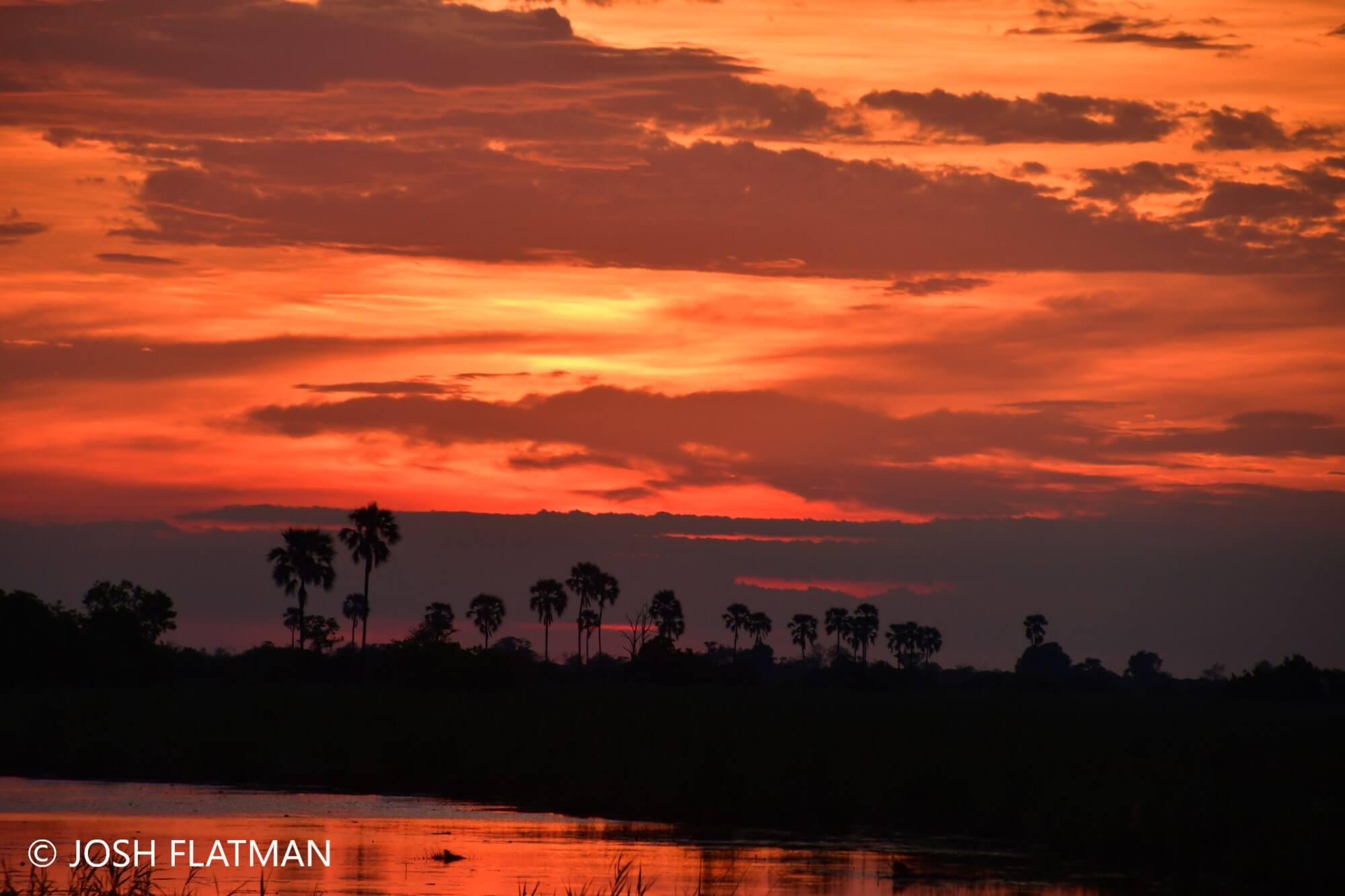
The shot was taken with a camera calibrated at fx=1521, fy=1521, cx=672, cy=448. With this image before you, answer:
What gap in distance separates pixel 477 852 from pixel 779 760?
1540 centimetres

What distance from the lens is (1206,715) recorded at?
241 ft

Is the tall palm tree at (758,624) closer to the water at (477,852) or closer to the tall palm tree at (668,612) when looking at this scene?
the tall palm tree at (668,612)

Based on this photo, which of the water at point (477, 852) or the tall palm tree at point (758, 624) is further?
the tall palm tree at point (758, 624)

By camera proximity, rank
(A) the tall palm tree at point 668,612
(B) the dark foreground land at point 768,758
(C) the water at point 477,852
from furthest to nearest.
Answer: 1. (A) the tall palm tree at point 668,612
2. (B) the dark foreground land at point 768,758
3. (C) the water at point 477,852

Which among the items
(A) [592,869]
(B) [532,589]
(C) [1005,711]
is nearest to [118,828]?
(A) [592,869]

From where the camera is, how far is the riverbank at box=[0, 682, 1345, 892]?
108 ft

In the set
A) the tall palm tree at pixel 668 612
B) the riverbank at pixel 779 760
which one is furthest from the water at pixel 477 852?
the tall palm tree at pixel 668 612

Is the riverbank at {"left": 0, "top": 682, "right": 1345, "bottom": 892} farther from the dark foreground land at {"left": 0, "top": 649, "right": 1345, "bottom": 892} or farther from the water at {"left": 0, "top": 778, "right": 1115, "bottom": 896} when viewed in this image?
the water at {"left": 0, "top": 778, "right": 1115, "bottom": 896}

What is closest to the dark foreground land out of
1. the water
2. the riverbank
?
the riverbank

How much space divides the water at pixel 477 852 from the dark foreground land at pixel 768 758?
2.87 metres

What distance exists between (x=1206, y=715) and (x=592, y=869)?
175 ft

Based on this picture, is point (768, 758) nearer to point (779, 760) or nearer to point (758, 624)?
point (779, 760)

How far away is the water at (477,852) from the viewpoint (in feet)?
86.5

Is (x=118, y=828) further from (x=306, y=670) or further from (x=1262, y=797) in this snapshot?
(x=306, y=670)
